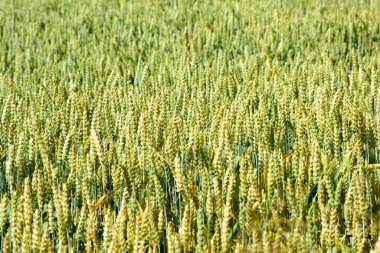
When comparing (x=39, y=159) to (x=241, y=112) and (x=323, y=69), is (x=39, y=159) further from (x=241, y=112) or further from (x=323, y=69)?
(x=323, y=69)

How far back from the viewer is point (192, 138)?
1742 millimetres

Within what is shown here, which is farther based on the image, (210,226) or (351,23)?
(351,23)

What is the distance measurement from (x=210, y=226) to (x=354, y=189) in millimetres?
349

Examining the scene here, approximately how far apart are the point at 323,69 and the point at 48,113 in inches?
47.2

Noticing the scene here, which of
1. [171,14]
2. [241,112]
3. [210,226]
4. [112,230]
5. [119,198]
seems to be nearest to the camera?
[112,230]

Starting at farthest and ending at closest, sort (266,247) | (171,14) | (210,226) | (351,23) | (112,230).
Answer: (171,14), (351,23), (210,226), (112,230), (266,247)

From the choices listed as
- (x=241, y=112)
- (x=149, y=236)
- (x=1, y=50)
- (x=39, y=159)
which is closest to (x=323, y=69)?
(x=241, y=112)

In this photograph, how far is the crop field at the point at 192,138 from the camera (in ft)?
4.59

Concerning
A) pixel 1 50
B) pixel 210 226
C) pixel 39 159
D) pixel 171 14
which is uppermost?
pixel 171 14

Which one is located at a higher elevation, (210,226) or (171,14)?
(171,14)

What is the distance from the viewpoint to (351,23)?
12.8ft

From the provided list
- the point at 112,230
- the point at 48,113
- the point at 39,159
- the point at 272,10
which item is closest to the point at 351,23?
the point at 272,10

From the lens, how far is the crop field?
55.1 inches

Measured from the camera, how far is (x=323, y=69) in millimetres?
2793
